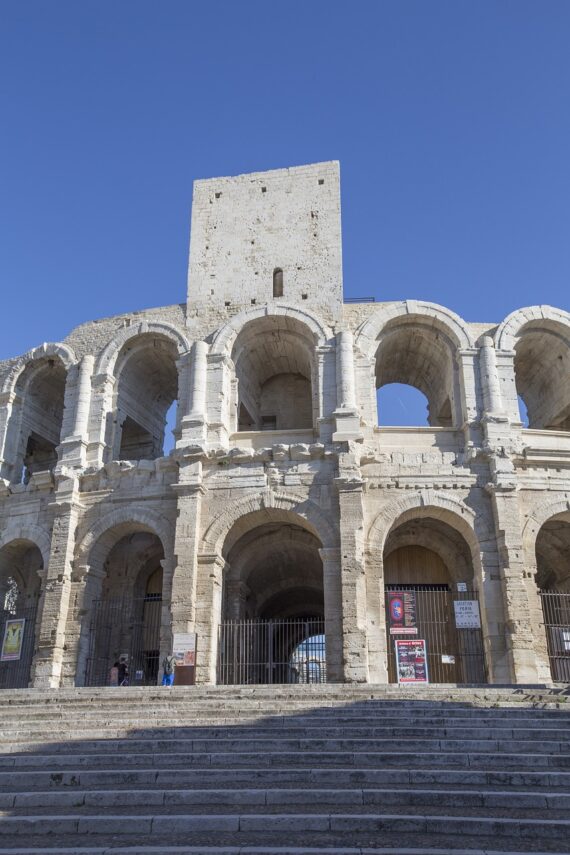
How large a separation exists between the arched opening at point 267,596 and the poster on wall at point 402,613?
1.80 meters

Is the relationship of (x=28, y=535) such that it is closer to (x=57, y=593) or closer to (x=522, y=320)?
(x=57, y=593)

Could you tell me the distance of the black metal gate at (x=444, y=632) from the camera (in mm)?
17219

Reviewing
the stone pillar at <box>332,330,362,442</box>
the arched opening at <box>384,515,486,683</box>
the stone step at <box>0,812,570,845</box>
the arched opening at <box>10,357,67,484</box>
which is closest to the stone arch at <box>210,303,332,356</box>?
the stone pillar at <box>332,330,362,442</box>

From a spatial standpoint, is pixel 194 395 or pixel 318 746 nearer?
pixel 318 746

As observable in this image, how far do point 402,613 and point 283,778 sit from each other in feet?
33.1

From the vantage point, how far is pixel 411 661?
54.5 ft

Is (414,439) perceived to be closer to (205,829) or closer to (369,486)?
(369,486)

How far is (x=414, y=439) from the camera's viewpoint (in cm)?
1884

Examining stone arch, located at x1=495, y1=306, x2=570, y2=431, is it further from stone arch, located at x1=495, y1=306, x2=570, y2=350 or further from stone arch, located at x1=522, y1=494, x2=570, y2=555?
stone arch, located at x1=522, y1=494, x2=570, y2=555

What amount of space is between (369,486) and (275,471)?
2.24 m

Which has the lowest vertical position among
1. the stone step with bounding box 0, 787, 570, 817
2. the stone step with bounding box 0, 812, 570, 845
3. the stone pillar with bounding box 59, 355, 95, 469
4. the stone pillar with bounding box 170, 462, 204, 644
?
the stone step with bounding box 0, 812, 570, 845

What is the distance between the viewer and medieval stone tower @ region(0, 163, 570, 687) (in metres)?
17.2

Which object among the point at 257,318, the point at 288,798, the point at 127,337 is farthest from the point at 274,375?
the point at 288,798

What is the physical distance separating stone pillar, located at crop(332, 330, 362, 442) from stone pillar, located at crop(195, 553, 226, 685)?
410cm
